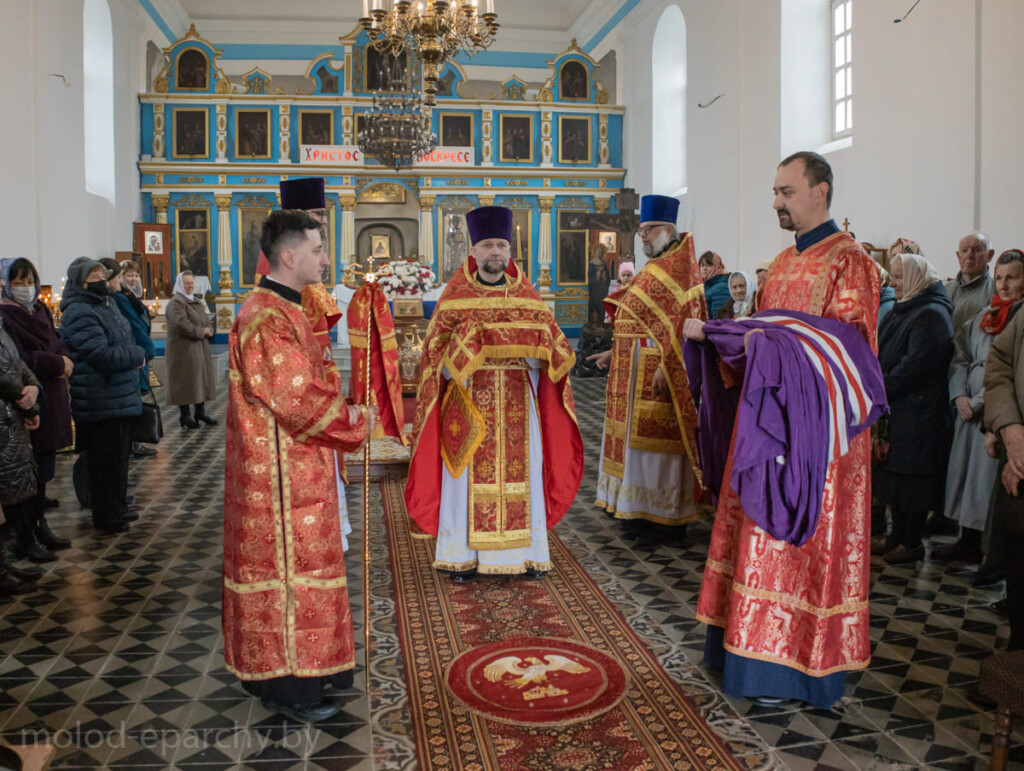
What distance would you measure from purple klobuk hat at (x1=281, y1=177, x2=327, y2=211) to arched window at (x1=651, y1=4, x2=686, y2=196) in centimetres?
1294

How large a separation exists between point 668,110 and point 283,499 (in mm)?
15304

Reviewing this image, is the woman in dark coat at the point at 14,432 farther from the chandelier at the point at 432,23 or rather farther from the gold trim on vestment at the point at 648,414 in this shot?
the chandelier at the point at 432,23

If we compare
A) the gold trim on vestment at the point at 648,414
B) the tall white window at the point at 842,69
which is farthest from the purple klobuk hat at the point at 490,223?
the tall white window at the point at 842,69

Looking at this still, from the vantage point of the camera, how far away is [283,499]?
2.97 m

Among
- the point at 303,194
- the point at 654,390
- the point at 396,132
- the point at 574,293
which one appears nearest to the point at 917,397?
the point at 654,390

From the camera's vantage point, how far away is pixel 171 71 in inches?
685

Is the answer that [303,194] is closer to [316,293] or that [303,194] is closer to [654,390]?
[316,293]

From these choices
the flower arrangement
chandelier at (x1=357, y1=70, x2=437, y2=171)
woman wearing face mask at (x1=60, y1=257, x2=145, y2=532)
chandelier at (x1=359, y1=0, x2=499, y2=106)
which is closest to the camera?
woman wearing face mask at (x1=60, y1=257, x2=145, y2=532)

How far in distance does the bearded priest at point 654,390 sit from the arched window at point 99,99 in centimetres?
1222

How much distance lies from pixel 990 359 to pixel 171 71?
57.2 ft

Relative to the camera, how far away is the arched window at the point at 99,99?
14.6 metres

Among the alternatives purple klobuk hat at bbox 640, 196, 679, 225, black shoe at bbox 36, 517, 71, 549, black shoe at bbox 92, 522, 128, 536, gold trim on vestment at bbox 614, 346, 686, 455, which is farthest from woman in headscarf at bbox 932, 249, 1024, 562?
black shoe at bbox 36, 517, 71, 549

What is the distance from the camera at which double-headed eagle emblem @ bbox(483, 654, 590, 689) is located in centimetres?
341

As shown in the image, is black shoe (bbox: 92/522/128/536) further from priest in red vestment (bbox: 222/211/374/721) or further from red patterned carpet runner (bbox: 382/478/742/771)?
priest in red vestment (bbox: 222/211/374/721)
